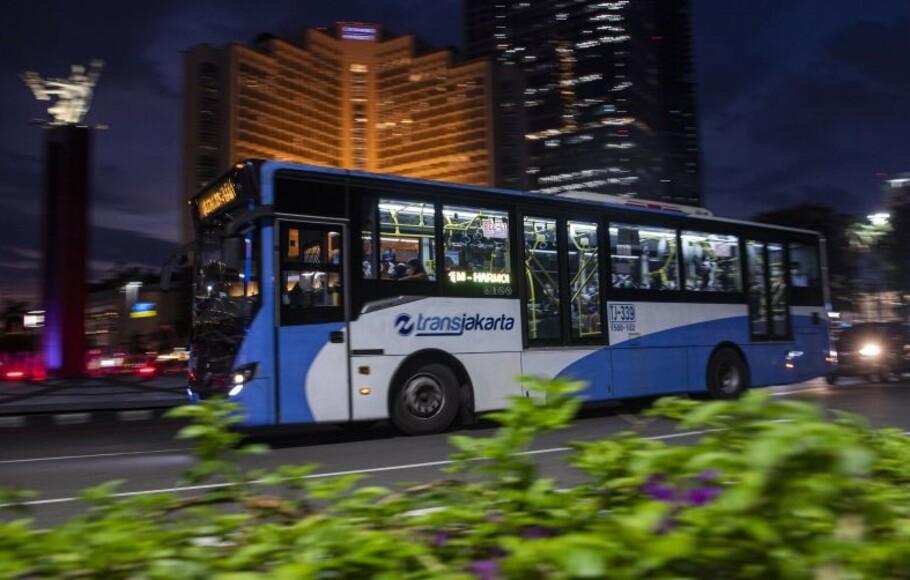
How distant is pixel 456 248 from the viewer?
10.4 meters

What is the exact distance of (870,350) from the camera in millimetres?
20016

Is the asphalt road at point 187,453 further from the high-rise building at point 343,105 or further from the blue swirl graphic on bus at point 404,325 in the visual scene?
the high-rise building at point 343,105

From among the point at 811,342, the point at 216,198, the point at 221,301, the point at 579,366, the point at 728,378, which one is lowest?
the point at 728,378

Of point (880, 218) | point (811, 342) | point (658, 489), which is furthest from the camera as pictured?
point (880, 218)

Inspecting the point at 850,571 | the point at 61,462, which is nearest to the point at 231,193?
the point at 61,462

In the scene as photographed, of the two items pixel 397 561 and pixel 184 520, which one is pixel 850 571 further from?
pixel 184 520

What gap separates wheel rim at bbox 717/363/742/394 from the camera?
1338 centimetres

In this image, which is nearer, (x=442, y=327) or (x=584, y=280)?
(x=442, y=327)

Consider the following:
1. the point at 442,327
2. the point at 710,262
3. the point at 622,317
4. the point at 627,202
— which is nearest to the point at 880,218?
the point at 710,262

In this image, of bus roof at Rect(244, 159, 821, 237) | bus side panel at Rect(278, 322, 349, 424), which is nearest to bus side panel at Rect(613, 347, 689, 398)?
bus roof at Rect(244, 159, 821, 237)

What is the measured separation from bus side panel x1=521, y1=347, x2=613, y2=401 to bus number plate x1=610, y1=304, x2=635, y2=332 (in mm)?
475

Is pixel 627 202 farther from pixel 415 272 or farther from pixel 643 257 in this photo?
pixel 415 272

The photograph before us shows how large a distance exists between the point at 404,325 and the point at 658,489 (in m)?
7.71

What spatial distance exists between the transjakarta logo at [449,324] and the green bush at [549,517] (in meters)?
6.72
